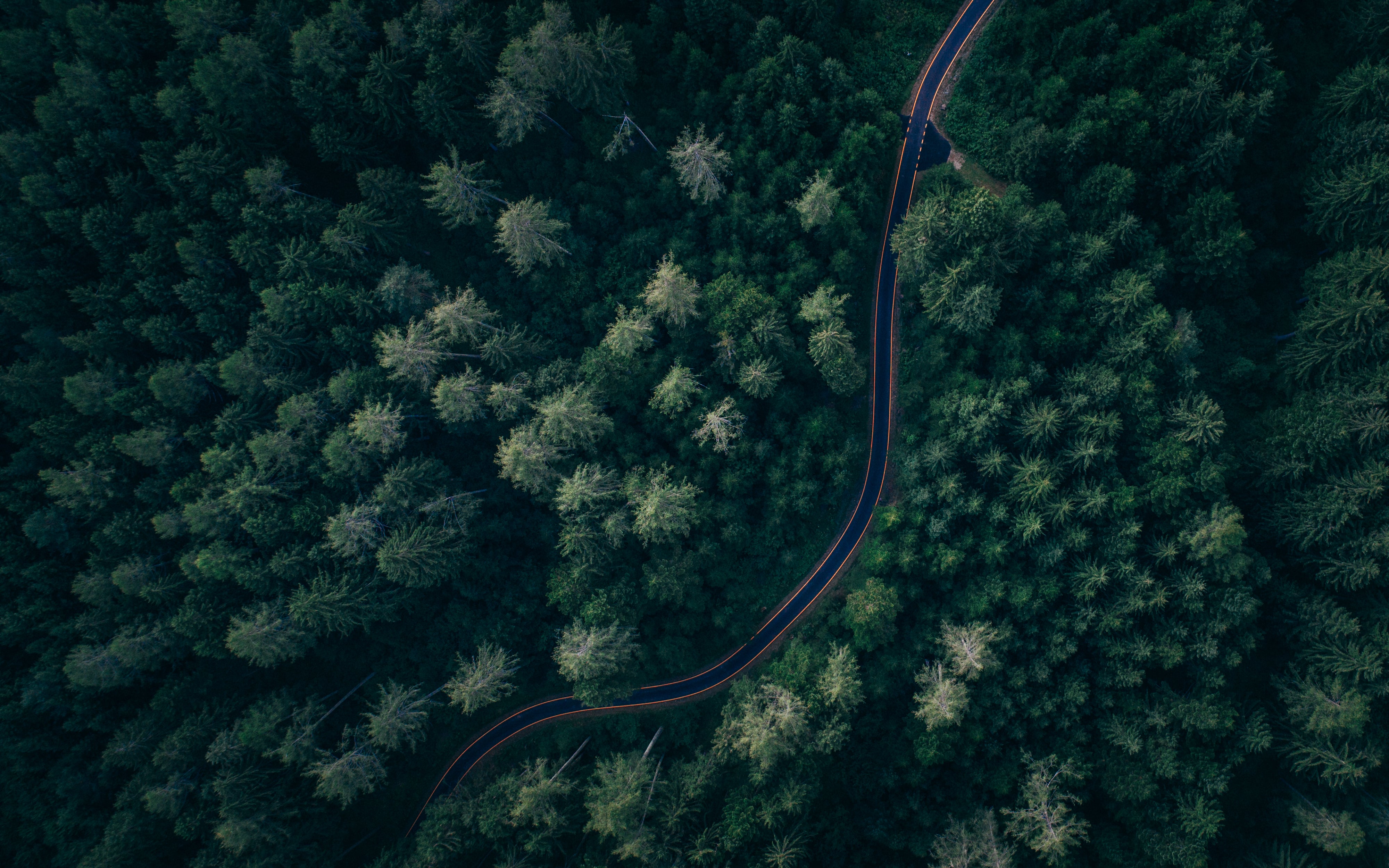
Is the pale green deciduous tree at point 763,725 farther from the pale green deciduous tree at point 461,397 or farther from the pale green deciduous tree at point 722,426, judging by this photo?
the pale green deciduous tree at point 461,397

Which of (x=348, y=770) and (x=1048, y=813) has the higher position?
(x=348, y=770)

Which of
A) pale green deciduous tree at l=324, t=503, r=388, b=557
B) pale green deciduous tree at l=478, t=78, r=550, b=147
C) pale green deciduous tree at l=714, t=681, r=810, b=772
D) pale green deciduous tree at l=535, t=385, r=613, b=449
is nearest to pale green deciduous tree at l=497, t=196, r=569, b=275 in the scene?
pale green deciduous tree at l=478, t=78, r=550, b=147

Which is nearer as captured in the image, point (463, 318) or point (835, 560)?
point (463, 318)

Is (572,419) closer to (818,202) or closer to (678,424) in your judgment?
(678,424)

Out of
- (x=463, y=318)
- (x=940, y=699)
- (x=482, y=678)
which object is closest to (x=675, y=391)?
(x=463, y=318)

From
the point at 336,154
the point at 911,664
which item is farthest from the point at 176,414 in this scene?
the point at 911,664
